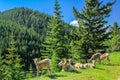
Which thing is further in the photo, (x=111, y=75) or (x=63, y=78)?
(x=111, y=75)

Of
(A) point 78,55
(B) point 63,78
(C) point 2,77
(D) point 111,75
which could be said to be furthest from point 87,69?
(C) point 2,77

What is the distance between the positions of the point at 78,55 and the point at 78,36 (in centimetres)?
338

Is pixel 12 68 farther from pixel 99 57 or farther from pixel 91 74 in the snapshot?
pixel 91 74

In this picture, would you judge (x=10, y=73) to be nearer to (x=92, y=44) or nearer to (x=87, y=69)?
(x=92, y=44)

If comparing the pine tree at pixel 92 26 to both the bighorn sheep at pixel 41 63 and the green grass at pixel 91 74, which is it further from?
the bighorn sheep at pixel 41 63

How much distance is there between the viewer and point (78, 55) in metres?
40.9

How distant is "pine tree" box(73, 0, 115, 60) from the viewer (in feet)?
136

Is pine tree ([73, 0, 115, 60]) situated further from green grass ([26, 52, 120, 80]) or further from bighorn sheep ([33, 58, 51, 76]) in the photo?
bighorn sheep ([33, 58, 51, 76])

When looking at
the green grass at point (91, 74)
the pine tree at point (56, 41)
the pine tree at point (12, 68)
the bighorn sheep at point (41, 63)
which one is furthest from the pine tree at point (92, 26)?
the bighorn sheep at point (41, 63)

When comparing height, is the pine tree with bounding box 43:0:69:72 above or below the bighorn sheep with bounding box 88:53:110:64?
above

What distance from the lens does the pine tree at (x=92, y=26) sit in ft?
136

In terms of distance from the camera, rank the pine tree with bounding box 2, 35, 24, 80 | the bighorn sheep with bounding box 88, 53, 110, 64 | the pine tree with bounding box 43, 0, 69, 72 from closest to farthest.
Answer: the bighorn sheep with bounding box 88, 53, 110, 64, the pine tree with bounding box 2, 35, 24, 80, the pine tree with bounding box 43, 0, 69, 72

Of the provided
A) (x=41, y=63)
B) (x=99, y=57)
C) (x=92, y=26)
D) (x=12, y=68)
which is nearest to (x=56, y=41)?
(x=92, y=26)

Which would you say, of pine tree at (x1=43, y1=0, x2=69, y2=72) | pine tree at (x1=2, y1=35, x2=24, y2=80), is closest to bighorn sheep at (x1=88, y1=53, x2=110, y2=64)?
pine tree at (x1=2, y1=35, x2=24, y2=80)
